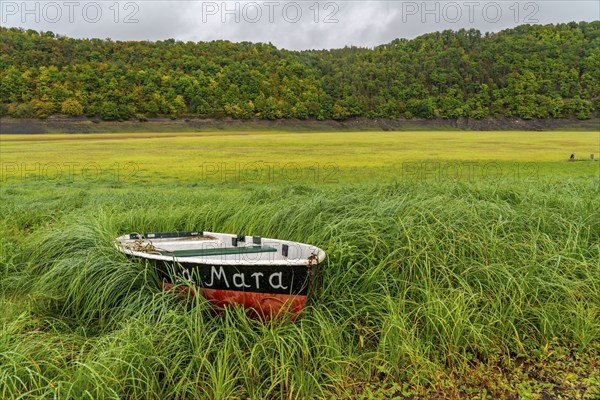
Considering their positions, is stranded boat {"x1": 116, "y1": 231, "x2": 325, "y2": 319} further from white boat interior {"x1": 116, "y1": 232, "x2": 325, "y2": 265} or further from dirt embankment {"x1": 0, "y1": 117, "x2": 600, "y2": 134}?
dirt embankment {"x1": 0, "y1": 117, "x2": 600, "y2": 134}

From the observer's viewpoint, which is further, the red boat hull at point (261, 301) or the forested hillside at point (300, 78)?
the forested hillside at point (300, 78)

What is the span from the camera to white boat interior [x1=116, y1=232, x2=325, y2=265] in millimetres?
5681

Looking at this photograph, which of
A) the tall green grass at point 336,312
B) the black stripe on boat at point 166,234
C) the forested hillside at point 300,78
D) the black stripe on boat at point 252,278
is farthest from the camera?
the forested hillside at point 300,78

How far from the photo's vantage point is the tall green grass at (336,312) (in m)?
3.93

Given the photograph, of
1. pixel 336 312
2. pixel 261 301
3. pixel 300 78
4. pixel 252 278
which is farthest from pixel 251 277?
pixel 300 78

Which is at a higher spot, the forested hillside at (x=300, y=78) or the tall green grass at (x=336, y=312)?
the forested hillside at (x=300, y=78)

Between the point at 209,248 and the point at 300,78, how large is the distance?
133 m

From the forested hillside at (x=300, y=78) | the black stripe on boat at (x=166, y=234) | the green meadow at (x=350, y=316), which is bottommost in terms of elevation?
the green meadow at (x=350, y=316)

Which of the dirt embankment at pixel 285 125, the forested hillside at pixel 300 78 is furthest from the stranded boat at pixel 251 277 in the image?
the forested hillside at pixel 300 78

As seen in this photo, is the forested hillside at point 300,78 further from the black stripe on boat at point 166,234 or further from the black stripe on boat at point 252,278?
the black stripe on boat at point 252,278

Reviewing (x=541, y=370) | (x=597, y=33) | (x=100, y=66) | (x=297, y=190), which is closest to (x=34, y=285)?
(x=541, y=370)

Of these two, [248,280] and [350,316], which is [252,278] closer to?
[248,280]

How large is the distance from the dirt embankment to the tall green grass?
300 ft

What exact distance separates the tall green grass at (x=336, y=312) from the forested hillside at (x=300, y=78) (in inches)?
4009
